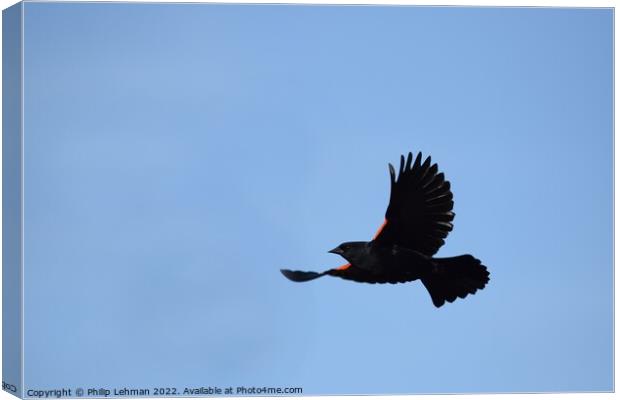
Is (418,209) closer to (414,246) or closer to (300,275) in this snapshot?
(414,246)

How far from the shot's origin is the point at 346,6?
9.91 metres

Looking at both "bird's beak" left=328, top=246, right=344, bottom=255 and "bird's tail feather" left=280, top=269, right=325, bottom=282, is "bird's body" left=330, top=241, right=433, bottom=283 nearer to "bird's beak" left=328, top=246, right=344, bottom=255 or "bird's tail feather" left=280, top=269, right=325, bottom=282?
"bird's beak" left=328, top=246, right=344, bottom=255

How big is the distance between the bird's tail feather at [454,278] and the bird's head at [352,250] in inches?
22.5

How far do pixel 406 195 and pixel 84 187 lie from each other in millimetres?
2426

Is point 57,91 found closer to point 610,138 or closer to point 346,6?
point 346,6

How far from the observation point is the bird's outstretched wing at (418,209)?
31.4 feet

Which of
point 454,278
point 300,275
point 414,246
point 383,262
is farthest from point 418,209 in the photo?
point 300,275

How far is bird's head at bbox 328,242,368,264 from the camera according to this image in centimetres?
963

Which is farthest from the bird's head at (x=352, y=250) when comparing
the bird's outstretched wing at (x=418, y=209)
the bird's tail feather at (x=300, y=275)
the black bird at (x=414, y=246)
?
the bird's tail feather at (x=300, y=275)

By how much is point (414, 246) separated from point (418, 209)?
301 mm

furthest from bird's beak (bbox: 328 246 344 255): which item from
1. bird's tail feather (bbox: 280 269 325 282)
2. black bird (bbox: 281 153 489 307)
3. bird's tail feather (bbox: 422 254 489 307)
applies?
bird's tail feather (bbox: 422 254 489 307)

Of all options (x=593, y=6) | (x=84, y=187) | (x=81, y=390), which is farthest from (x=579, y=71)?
(x=81, y=390)

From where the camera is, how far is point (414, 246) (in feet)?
31.9

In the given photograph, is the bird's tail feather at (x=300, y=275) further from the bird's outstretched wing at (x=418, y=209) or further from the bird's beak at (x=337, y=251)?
the bird's outstretched wing at (x=418, y=209)
